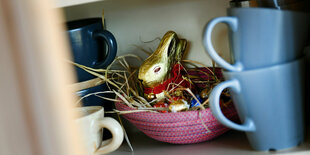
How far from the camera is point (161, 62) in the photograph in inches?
21.3

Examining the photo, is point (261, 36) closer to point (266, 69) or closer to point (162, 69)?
point (266, 69)

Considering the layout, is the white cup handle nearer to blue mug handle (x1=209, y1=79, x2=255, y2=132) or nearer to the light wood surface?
blue mug handle (x1=209, y1=79, x2=255, y2=132)

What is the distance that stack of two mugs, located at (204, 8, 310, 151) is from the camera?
39 centimetres

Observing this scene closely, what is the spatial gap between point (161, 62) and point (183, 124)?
12 centimetres

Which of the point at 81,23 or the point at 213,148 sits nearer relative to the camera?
the point at 213,148

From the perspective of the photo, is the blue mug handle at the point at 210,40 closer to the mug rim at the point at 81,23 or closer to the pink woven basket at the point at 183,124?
the pink woven basket at the point at 183,124

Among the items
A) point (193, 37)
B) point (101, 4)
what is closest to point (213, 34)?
point (193, 37)

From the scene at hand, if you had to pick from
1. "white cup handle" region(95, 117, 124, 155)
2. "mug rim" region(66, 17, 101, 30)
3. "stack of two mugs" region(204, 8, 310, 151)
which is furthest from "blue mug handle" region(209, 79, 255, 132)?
"mug rim" region(66, 17, 101, 30)

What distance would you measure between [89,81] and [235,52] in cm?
26

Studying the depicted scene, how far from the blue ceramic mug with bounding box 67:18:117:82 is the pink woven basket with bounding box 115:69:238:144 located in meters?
0.11

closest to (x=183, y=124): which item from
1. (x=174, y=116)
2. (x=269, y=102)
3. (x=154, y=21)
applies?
(x=174, y=116)

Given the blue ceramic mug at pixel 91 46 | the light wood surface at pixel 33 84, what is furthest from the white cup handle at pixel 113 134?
the light wood surface at pixel 33 84

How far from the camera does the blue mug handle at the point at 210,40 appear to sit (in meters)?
0.39

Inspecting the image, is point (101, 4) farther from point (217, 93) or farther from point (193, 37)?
point (217, 93)
